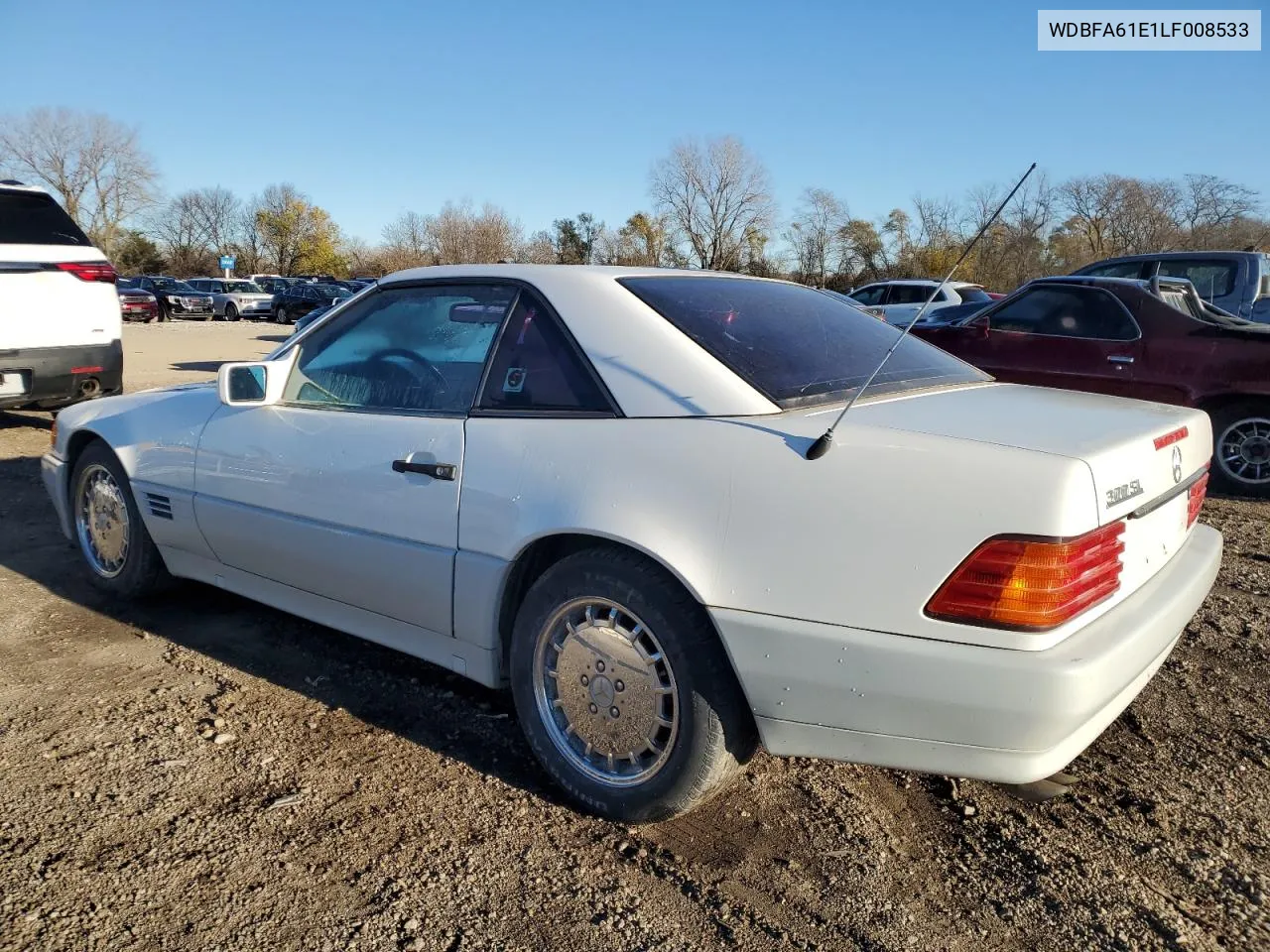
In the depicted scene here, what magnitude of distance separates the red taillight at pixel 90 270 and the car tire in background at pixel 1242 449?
8276mm

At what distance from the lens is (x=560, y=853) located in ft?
7.89

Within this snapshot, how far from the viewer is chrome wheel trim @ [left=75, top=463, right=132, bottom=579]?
4.09m

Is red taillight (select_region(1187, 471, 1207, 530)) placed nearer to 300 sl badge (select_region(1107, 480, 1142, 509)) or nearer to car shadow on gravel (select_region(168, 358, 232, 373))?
300 sl badge (select_region(1107, 480, 1142, 509))

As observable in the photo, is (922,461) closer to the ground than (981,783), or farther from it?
farther from it

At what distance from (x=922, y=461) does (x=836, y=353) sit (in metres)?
0.83

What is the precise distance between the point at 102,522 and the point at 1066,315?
22.0 ft

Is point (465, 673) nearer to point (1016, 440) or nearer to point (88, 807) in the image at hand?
point (88, 807)

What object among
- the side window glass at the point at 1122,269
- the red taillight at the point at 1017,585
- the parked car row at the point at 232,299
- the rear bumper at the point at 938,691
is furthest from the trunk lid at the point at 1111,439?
the parked car row at the point at 232,299

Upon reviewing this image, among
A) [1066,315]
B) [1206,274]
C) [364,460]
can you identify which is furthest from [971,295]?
[364,460]

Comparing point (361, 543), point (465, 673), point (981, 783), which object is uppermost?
point (361, 543)

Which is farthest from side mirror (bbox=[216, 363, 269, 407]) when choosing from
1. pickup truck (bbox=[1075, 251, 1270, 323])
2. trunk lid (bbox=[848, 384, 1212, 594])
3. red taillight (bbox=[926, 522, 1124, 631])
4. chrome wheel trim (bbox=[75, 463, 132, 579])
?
pickup truck (bbox=[1075, 251, 1270, 323])

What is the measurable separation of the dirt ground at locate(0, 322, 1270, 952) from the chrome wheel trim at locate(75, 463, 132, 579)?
0.67 m

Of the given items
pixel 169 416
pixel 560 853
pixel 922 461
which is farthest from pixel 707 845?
pixel 169 416

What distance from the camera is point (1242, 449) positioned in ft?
21.8
